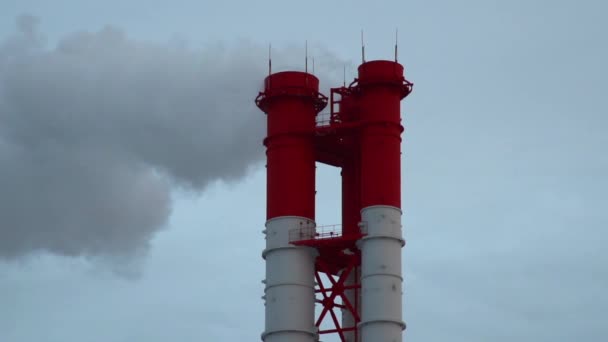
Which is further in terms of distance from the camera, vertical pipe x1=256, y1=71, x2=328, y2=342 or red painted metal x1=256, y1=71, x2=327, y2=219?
red painted metal x1=256, y1=71, x2=327, y2=219

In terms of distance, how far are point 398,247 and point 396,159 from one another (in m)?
5.57

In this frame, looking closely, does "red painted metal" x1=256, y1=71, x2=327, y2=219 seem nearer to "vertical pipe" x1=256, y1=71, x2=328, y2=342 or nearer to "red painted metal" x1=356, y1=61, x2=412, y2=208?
"vertical pipe" x1=256, y1=71, x2=328, y2=342

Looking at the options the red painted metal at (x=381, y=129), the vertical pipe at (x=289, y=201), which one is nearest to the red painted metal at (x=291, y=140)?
the vertical pipe at (x=289, y=201)

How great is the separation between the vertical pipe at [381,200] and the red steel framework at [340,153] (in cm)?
6

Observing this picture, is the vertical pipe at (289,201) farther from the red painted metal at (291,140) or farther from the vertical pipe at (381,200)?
the vertical pipe at (381,200)

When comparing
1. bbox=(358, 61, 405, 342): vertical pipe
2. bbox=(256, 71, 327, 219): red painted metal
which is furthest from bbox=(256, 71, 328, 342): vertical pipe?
bbox=(358, 61, 405, 342): vertical pipe

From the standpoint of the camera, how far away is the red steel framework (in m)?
108

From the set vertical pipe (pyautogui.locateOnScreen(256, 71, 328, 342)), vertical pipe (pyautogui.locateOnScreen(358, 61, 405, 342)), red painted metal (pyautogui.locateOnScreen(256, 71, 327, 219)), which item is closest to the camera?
vertical pipe (pyautogui.locateOnScreen(358, 61, 405, 342))

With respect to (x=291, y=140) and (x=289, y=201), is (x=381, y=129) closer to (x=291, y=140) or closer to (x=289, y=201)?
(x=291, y=140)

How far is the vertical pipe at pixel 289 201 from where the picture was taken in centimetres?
10662

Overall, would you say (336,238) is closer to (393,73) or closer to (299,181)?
(299,181)

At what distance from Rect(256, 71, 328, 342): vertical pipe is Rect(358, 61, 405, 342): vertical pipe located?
11.6ft

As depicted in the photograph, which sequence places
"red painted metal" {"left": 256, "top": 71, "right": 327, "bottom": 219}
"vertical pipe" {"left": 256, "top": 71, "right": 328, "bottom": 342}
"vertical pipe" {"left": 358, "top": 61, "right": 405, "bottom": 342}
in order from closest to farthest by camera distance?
"vertical pipe" {"left": 358, "top": 61, "right": 405, "bottom": 342}
"vertical pipe" {"left": 256, "top": 71, "right": 328, "bottom": 342}
"red painted metal" {"left": 256, "top": 71, "right": 327, "bottom": 219}

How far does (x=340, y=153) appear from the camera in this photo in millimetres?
113562
